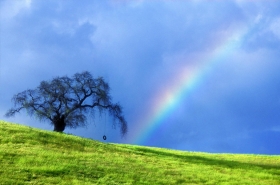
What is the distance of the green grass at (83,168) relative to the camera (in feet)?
65.5

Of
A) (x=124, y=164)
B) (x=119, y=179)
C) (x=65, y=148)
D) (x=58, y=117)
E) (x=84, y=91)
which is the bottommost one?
(x=119, y=179)

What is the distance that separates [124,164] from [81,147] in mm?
6468

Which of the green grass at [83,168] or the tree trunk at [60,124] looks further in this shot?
the tree trunk at [60,124]

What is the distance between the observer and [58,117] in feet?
159

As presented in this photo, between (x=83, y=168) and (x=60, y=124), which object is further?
(x=60, y=124)

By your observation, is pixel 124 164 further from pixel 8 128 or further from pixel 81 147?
pixel 8 128

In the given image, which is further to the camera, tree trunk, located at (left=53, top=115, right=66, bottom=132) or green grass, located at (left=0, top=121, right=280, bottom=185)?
tree trunk, located at (left=53, top=115, right=66, bottom=132)

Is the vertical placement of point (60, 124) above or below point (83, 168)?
above

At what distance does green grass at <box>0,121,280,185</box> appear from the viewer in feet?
65.5

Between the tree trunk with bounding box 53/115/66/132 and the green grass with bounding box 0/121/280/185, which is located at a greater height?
the tree trunk with bounding box 53/115/66/132

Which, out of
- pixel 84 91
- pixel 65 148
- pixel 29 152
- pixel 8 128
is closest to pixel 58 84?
pixel 84 91

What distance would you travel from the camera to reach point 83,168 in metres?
22.3

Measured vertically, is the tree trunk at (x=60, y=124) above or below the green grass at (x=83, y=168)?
above

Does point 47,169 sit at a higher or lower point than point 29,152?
lower
